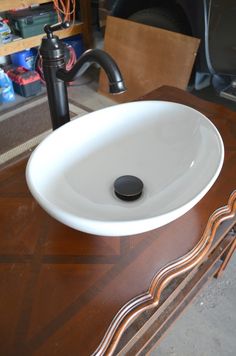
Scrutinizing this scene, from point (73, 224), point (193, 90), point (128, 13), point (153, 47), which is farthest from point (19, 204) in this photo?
point (128, 13)

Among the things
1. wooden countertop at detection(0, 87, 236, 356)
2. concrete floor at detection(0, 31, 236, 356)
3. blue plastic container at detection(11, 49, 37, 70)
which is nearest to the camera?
wooden countertop at detection(0, 87, 236, 356)

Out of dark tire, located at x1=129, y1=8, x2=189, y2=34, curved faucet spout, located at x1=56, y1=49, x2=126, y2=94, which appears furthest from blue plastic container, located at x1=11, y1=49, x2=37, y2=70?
curved faucet spout, located at x1=56, y1=49, x2=126, y2=94

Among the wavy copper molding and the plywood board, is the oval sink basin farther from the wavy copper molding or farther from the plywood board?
the plywood board

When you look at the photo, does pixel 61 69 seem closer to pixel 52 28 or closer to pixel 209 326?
pixel 52 28

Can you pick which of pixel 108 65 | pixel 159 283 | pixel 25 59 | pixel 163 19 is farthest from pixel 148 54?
pixel 159 283

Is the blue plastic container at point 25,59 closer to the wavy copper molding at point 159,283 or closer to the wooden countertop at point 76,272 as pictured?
the wooden countertop at point 76,272

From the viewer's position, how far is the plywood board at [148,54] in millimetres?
1729

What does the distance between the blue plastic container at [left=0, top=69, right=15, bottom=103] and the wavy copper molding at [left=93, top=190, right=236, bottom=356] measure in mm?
1739

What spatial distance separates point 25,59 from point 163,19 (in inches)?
37.0

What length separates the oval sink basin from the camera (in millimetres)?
538

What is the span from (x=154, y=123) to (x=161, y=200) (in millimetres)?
236

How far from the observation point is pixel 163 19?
5.97 feet

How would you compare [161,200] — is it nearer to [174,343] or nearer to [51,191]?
[51,191]

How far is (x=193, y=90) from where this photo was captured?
2.06 metres
